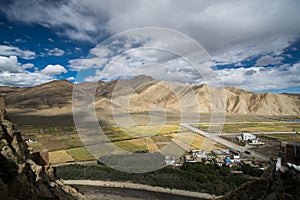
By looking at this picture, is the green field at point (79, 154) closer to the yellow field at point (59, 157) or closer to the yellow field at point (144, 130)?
the yellow field at point (59, 157)

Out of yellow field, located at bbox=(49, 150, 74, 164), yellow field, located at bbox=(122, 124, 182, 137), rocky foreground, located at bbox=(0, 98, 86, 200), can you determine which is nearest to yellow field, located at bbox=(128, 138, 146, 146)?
yellow field, located at bbox=(122, 124, 182, 137)

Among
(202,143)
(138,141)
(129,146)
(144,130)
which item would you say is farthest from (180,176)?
(202,143)

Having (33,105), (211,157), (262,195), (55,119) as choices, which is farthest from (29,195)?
(33,105)

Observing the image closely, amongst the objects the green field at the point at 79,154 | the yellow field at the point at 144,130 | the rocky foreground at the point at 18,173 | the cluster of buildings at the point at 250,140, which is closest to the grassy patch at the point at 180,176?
the green field at the point at 79,154

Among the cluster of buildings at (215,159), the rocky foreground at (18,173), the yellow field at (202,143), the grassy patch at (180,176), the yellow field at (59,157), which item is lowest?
the grassy patch at (180,176)

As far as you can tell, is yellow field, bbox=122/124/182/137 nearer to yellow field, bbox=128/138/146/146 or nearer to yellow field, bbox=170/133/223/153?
yellow field, bbox=128/138/146/146

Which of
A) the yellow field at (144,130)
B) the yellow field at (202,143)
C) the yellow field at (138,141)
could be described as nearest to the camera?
the yellow field at (144,130)

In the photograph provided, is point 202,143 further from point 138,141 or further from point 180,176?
point 180,176

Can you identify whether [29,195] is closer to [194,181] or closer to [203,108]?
[194,181]
